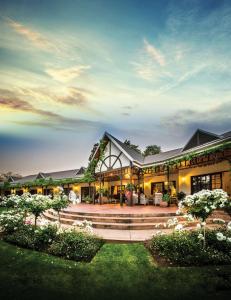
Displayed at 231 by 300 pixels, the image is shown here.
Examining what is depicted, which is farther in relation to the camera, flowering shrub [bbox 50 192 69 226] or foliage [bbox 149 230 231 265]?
flowering shrub [bbox 50 192 69 226]

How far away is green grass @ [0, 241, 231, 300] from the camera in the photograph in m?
4.34

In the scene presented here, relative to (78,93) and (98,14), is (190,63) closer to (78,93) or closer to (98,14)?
(98,14)

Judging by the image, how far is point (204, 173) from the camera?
15539mm

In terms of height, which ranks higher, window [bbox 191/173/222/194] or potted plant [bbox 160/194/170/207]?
window [bbox 191/173/222/194]

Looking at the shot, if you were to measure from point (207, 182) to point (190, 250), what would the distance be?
10.6 m

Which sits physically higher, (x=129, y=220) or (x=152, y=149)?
(x=152, y=149)

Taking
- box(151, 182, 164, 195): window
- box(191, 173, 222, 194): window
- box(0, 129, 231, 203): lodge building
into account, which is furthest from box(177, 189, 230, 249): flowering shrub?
box(151, 182, 164, 195): window

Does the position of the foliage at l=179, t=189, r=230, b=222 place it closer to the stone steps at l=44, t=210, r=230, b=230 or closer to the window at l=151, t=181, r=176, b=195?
the stone steps at l=44, t=210, r=230, b=230

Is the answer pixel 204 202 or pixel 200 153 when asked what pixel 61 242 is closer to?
pixel 204 202

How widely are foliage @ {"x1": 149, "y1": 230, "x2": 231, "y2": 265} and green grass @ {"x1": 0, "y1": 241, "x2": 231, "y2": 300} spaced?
29 centimetres

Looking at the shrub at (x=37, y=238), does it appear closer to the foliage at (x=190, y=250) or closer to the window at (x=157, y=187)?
the foliage at (x=190, y=250)

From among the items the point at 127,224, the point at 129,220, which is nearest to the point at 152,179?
the point at 129,220

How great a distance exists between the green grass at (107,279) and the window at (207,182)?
10.3m

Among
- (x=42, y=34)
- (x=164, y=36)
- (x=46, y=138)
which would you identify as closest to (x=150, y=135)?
(x=46, y=138)
